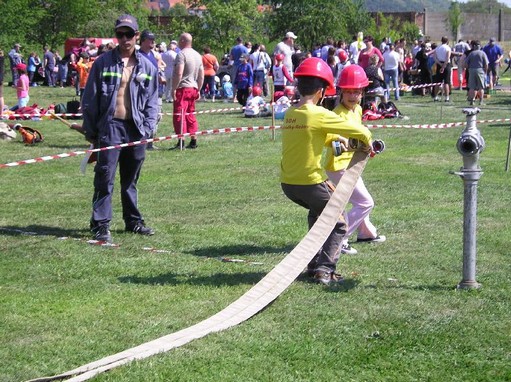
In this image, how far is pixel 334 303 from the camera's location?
6.98m

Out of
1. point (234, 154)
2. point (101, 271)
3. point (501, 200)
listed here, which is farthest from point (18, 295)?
point (234, 154)

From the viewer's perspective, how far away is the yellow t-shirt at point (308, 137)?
7.22 metres

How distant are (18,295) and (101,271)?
37.2 inches

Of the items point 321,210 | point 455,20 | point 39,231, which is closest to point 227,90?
→ point 39,231

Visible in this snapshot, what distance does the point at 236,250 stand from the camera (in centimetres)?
898

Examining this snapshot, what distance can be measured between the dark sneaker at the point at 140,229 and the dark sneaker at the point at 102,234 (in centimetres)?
42

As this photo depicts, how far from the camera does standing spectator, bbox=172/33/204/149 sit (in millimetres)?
16844

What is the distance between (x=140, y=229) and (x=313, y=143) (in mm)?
3075

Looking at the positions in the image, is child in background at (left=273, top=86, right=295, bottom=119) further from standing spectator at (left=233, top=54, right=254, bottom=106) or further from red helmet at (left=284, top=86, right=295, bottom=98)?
standing spectator at (left=233, top=54, right=254, bottom=106)

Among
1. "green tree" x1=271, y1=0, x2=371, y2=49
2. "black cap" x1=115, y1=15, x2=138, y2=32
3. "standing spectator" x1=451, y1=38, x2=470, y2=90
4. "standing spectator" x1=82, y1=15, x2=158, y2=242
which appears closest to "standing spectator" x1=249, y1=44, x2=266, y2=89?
"standing spectator" x1=451, y1=38, x2=470, y2=90

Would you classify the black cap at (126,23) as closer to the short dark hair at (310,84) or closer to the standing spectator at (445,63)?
the short dark hair at (310,84)

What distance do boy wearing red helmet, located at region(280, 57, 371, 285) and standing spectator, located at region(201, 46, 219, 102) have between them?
21889 mm

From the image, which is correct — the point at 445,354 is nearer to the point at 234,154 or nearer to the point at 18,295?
the point at 18,295

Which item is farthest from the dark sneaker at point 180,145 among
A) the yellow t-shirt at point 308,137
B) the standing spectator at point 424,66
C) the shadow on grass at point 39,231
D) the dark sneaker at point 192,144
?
the standing spectator at point 424,66
